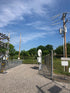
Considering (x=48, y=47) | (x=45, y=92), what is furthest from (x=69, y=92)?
(x=48, y=47)

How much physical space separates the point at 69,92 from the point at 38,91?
4.55ft

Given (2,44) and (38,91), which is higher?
(2,44)

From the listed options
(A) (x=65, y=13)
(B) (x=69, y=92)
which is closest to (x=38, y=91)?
(B) (x=69, y=92)

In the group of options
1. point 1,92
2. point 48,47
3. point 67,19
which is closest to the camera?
point 1,92

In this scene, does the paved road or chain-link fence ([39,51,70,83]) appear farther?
chain-link fence ([39,51,70,83])

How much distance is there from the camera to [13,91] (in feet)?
16.5

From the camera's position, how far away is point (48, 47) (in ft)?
357

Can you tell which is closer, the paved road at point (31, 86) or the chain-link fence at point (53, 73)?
the paved road at point (31, 86)

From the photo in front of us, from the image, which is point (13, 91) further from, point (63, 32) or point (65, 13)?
point (65, 13)

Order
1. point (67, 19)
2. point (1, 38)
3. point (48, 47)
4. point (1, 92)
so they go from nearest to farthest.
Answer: point (1, 92), point (67, 19), point (1, 38), point (48, 47)

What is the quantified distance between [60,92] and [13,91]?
7.00 feet

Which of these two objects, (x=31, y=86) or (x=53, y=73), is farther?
(x=53, y=73)

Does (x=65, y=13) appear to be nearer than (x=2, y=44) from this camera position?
Yes

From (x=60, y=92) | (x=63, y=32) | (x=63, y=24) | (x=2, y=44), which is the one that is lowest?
(x=60, y=92)
